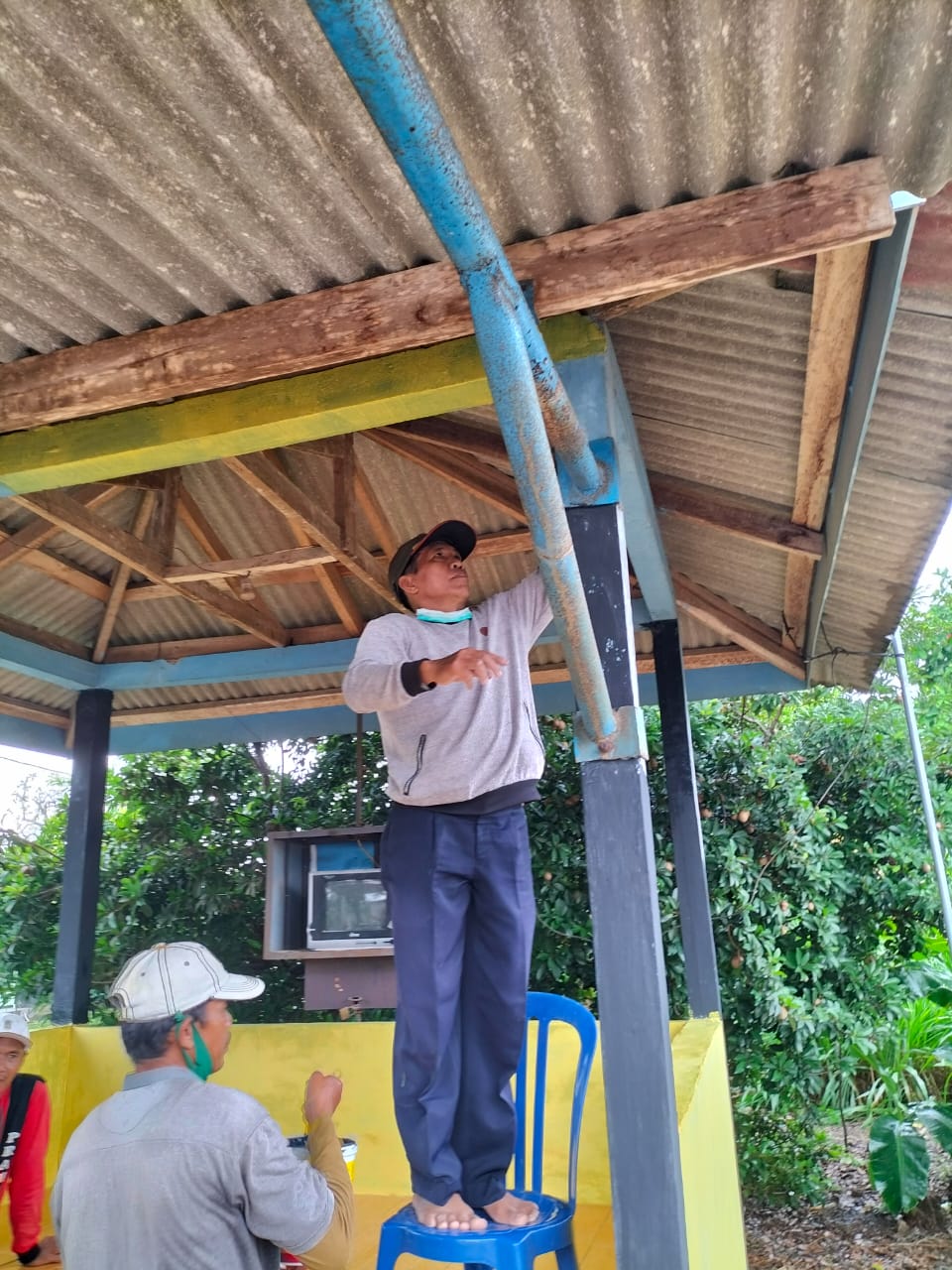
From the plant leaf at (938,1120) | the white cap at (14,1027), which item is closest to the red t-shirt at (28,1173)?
the white cap at (14,1027)

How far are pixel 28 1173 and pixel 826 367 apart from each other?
11.3 feet

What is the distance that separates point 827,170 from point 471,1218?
2.10m

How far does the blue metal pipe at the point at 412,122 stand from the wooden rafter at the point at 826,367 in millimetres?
1073

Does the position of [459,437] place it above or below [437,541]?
above

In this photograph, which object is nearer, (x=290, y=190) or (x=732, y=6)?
(x=732, y=6)

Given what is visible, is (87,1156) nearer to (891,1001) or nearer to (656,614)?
(656,614)

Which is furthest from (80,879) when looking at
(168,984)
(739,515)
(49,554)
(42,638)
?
(739,515)

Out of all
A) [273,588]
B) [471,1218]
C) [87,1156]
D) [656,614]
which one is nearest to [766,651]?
[656,614]

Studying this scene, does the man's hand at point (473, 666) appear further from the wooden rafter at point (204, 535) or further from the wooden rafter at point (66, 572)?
the wooden rafter at point (66, 572)

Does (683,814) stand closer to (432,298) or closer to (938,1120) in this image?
(432,298)

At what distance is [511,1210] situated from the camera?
1.93m

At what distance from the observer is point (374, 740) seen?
812 centimetres

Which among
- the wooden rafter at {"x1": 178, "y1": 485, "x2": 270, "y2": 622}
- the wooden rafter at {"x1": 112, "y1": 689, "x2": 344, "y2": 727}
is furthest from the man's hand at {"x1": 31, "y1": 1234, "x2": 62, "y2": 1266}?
the wooden rafter at {"x1": 112, "y1": 689, "x2": 344, "y2": 727}

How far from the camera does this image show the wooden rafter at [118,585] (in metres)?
4.55
